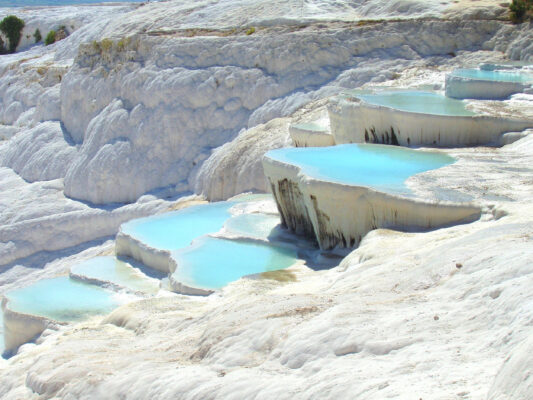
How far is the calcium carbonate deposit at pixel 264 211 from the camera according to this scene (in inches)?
178

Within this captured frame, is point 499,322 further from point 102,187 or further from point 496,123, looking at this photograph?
point 102,187

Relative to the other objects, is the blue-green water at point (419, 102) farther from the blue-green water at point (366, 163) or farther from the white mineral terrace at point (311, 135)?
the blue-green water at point (366, 163)

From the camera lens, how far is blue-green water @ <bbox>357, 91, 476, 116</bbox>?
11688 millimetres

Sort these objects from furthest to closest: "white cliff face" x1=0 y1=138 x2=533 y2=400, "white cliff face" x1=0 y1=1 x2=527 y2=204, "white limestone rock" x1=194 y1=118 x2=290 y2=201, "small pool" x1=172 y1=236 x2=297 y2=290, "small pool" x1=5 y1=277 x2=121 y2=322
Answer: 1. "white cliff face" x1=0 y1=1 x2=527 y2=204
2. "white limestone rock" x1=194 y1=118 x2=290 y2=201
3. "small pool" x1=5 y1=277 x2=121 y2=322
4. "small pool" x1=172 y1=236 x2=297 y2=290
5. "white cliff face" x1=0 y1=138 x2=533 y2=400

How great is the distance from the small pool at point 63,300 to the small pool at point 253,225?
183 cm

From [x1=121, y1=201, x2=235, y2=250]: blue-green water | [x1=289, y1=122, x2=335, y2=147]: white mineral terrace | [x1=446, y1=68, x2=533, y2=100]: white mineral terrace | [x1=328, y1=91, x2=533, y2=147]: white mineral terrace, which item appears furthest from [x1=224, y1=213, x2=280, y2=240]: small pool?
[x1=446, y1=68, x2=533, y2=100]: white mineral terrace

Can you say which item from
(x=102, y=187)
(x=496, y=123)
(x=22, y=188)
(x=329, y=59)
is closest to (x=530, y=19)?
(x=329, y=59)

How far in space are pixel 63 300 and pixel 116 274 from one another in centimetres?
94

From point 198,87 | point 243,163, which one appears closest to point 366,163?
point 243,163

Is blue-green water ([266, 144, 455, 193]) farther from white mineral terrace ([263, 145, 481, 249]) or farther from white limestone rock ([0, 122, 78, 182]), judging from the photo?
white limestone rock ([0, 122, 78, 182])

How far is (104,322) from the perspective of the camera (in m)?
7.94

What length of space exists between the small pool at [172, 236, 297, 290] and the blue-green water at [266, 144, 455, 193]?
1.10m

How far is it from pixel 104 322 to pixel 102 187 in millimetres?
10787

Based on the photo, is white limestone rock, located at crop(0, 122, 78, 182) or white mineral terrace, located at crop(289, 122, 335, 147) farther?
white limestone rock, located at crop(0, 122, 78, 182)
